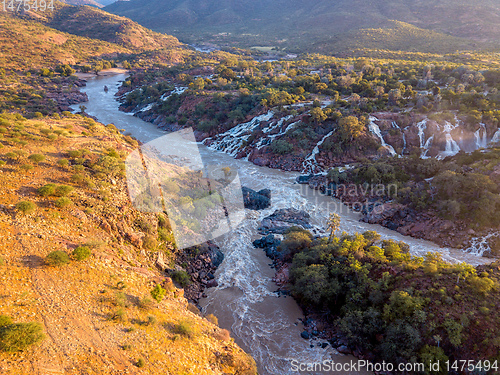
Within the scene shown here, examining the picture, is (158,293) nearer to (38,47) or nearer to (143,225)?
(143,225)

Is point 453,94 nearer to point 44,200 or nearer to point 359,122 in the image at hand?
point 359,122

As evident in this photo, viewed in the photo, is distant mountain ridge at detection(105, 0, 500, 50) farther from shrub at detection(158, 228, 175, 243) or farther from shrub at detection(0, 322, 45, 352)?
shrub at detection(0, 322, 45, 352)

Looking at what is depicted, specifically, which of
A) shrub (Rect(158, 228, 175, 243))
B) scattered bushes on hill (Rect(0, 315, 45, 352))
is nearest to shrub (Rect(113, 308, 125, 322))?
scattered bushes on hill (Rect(0, 315, 45, 352))

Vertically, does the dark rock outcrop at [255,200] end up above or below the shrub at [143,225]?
below

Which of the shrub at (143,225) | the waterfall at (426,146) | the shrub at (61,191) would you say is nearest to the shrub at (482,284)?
the shrub at (143,225)

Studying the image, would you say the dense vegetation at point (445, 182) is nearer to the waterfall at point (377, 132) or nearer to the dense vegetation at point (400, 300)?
the waterfall at point (377, 132)

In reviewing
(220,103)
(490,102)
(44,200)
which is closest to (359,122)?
(490,102)

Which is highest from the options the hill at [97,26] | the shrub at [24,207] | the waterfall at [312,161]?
the hill at [97,26]
